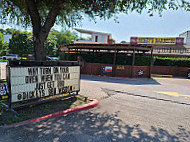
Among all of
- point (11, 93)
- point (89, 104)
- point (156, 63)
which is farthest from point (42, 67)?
point (156, 63)

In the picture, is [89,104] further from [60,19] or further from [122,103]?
[60,19]

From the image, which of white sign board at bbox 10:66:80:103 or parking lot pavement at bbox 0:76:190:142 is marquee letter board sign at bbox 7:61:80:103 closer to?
white sign board at bbox 10:66:80:103

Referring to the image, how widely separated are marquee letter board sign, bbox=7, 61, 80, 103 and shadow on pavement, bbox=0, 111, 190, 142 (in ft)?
4.07

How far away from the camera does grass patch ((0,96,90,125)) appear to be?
457 centimetres

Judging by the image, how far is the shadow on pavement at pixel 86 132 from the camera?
3.74 m

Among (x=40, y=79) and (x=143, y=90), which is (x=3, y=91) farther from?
(x=143, y=90)

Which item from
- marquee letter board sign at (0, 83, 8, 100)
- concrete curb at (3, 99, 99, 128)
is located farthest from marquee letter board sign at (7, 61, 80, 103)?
concrete curb at (3, 99, 99, 128)

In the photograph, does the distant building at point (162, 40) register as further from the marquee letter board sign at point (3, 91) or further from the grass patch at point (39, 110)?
the marquee letter board sign at point (3, 91)

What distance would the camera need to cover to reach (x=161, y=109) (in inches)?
250

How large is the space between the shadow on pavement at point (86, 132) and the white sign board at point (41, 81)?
1228mm

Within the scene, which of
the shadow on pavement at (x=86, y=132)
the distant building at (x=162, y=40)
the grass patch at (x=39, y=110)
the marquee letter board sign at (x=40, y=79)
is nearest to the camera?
the shadow on pavement at (x=86, y=132)

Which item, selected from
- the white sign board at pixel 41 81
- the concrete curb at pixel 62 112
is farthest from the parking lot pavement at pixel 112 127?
the white sign board at pixel 41 81

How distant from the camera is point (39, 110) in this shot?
17.9ft

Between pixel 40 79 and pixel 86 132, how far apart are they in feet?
9.00
